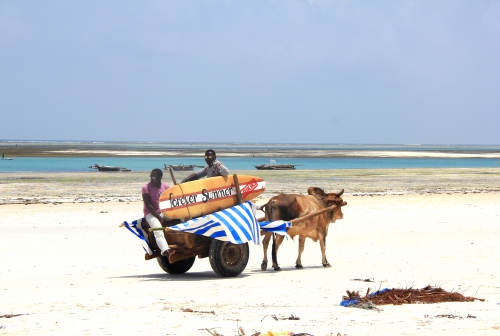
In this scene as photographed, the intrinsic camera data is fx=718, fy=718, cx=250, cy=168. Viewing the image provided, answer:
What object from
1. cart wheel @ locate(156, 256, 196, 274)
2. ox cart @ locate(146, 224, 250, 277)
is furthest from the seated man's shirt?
cart wheel @ locate(156, 256, 196, 274)

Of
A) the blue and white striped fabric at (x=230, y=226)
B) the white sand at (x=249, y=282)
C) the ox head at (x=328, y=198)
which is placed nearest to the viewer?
the white sand at (x=249, y=282)

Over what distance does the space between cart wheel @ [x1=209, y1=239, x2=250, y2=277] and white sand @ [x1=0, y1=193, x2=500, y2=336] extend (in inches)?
6.9

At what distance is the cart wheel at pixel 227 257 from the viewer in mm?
11422

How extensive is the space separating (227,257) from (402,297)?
351 centimetres

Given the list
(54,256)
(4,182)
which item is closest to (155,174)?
(54,256)

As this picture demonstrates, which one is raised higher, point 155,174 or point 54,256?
point 155,174

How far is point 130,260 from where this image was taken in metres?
14.1

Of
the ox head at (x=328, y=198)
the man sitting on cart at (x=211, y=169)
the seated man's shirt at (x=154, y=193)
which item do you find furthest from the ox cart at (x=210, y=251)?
the ox head at (x=328, y=198)

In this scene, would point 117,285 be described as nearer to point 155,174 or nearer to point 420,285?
point 155,174

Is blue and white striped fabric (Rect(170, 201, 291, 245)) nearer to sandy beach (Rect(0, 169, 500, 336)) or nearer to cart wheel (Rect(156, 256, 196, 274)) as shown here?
sandy beach (Rect(0, 169, 500, 336))

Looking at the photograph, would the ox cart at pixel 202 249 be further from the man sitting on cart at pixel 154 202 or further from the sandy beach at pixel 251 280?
the sandy beach at pixel 251 280

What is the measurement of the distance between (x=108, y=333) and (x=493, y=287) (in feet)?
19.0

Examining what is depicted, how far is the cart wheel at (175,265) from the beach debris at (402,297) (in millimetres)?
3927

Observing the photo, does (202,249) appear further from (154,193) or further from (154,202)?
(154,193)
